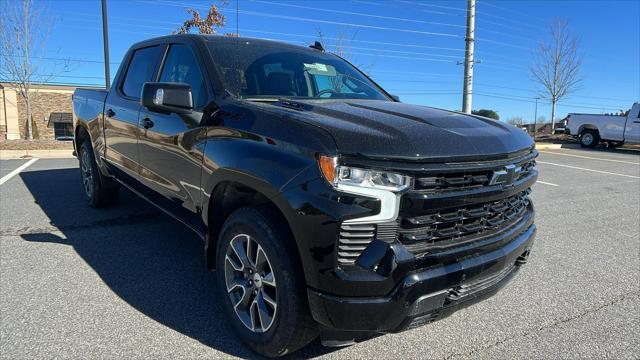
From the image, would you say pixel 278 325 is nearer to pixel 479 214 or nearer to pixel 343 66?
pixel 479 214

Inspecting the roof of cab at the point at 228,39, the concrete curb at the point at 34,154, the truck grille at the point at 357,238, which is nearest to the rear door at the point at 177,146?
the roof of cab at the point at 228,39

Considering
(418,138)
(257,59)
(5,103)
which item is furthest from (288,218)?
(5,103)

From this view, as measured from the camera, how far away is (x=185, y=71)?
3662mm

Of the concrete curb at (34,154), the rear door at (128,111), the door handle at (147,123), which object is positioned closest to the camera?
the door handle at (147,123)

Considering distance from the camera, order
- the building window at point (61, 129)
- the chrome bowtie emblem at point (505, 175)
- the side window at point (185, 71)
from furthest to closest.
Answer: the building window at point (61, 129)
the side window at point (185, 71)
the chrome bowtie emblem at point (505, 175)

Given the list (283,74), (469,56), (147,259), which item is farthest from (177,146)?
(469,56)

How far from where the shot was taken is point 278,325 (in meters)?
2.42

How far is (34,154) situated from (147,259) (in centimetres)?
1041

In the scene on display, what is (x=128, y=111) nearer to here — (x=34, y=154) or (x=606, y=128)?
(x=34, y=154)

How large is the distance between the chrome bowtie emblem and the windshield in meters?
1.47

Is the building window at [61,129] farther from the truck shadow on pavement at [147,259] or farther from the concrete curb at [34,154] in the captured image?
the truck shadow on pavement at [147,259]

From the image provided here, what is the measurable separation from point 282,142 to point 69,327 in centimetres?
188

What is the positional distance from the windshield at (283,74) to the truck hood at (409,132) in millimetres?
502

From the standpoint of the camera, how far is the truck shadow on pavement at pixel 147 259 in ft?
10.0
